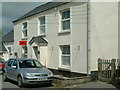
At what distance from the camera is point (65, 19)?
52.7ft

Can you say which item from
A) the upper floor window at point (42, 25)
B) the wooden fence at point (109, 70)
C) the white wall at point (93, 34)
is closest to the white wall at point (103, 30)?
the white wall at point (93, 34)

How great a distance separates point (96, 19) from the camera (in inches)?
540

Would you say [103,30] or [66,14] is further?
[66,14]

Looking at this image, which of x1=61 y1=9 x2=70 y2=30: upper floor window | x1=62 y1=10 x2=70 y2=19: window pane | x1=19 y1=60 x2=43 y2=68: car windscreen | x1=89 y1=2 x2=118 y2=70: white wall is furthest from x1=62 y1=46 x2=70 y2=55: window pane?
x1=19 y1=60 x2=43 y2=68: car windscreen

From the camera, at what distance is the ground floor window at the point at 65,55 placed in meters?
15.7

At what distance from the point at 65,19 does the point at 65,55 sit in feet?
8.77

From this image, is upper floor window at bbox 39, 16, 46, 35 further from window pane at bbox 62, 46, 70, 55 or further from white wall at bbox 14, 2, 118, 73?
window pane at bbox 62, 46, 70, 55

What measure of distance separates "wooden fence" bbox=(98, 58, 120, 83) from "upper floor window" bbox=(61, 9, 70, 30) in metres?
4.10

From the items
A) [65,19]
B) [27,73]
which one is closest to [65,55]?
[65,19]

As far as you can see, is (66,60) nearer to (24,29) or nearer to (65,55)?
(65,55)

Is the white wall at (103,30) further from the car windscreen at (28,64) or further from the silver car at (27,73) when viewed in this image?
the car windscreen at (28,64)

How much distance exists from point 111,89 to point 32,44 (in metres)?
11.3

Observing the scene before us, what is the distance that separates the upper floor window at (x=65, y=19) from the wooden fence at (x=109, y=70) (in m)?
4.10

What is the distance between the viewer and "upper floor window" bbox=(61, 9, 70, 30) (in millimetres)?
15871
